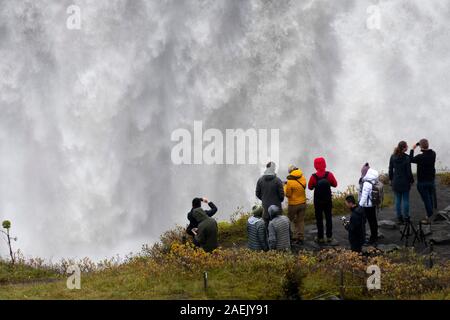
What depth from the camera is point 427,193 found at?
17.6m

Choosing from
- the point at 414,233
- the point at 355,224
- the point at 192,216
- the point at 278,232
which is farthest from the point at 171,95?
the point at 355,224

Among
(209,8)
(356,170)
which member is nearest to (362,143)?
(356,170)

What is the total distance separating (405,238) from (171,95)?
11.8m

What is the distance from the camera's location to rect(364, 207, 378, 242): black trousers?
623 inches

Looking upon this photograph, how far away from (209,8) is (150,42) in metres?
2.39

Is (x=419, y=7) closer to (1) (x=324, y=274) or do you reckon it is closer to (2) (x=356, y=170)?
(2) (x=356, y=170)

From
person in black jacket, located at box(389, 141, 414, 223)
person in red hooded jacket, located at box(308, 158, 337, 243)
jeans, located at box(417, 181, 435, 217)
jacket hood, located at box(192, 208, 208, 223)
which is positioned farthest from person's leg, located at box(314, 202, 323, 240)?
jacket hood, located at box(192, 208, 208, 223)

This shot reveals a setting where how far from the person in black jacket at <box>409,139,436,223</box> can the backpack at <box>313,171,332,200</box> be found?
7.62ft

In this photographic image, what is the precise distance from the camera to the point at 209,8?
25797 millimetres

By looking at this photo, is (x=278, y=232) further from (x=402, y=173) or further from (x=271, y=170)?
(x=402, y=173)

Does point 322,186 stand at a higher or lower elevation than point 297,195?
higher

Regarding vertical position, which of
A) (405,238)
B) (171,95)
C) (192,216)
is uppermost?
(171,95)

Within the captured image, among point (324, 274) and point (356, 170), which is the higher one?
point (356, 170)

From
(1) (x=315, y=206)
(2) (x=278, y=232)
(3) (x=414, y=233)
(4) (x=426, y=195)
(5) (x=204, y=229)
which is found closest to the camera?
(2) (x=278, y=232)
